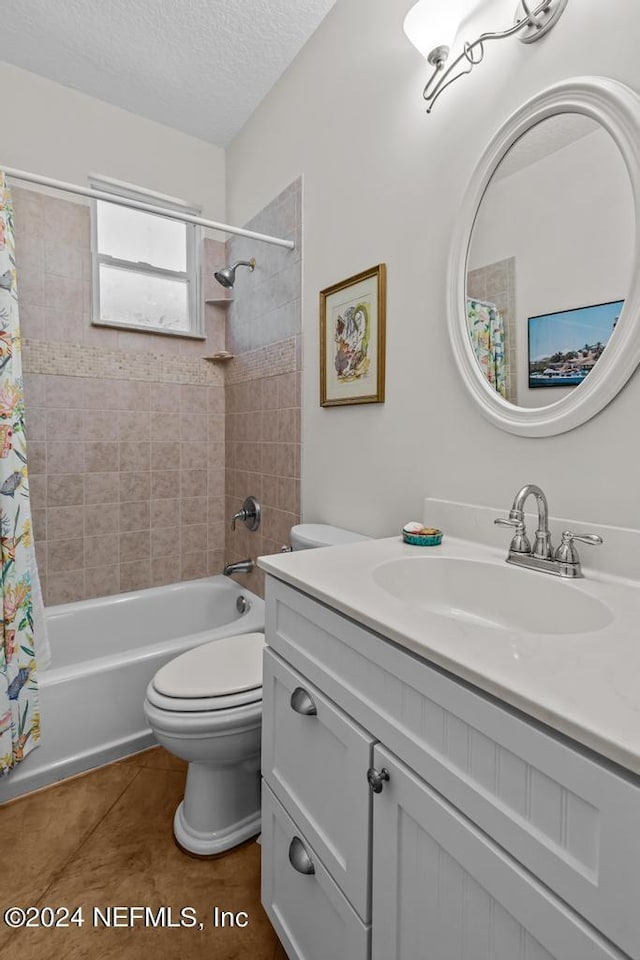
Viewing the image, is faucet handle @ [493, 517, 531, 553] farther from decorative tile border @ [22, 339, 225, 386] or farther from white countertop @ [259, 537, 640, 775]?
decorative tile border @ [22, 339, 225, 386]

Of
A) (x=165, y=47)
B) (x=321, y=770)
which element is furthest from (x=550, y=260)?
(x=165, y=47)

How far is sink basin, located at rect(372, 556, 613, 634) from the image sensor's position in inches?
32.4

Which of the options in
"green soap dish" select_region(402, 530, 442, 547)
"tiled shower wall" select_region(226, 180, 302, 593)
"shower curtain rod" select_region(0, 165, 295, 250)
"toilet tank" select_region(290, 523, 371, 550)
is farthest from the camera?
"tiled shower wall" select_region(226, 180, 302, 593)

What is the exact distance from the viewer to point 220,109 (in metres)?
2.13

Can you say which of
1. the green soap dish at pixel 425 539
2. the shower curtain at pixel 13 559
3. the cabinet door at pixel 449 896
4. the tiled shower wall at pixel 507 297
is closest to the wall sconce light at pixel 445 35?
the tiled shower wall at pixel 507 297

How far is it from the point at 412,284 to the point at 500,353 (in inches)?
15.3

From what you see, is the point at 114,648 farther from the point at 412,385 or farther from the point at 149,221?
the point at 149,221

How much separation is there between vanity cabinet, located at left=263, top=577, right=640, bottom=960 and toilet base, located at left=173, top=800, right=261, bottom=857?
0.36m

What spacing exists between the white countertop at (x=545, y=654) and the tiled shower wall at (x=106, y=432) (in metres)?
1.62

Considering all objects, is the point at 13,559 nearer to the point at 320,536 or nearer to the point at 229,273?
the point at 320,536

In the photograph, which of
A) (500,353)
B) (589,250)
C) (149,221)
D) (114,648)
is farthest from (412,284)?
(114,648)

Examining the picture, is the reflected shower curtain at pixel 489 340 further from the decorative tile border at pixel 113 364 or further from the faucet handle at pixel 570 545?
the decorative tile border at pixel 113 364

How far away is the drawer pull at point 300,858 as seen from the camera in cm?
84

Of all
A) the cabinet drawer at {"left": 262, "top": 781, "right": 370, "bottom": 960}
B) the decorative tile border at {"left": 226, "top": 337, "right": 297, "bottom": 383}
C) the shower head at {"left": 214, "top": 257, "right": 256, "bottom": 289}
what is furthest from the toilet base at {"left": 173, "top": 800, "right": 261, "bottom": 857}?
the shower head at {"left": 214, "top": 257, "right": 256, "bottom": 289}
